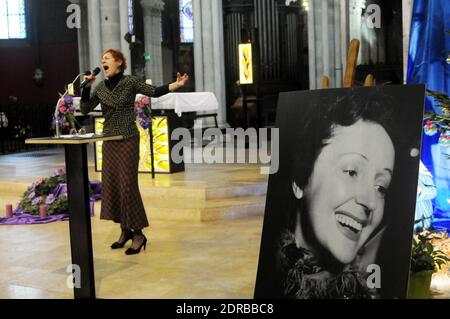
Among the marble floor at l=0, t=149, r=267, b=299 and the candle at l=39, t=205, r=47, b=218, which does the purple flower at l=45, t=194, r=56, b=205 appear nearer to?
the candle at l=39, t=205, r=47, b=218

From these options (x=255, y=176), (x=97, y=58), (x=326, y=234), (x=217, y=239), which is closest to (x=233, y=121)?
(x=97, y=58)

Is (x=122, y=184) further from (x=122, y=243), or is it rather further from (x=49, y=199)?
(x=49, y=199)

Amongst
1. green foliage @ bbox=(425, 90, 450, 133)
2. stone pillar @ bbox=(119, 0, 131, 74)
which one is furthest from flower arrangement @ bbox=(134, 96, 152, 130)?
stone pillar @ bbox=(119, 0, 131, 74)

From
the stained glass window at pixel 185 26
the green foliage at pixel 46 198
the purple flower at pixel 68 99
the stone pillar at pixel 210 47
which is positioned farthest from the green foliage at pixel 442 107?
the stained glass window at pixel 185 26

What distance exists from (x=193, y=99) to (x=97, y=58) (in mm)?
4906

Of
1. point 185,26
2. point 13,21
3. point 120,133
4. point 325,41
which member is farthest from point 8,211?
point 185,26

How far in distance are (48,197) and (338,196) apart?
5176mm

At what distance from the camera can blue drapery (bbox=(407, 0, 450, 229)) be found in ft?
18.6

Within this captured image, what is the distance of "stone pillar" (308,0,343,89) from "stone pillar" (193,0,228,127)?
→ 2.33m

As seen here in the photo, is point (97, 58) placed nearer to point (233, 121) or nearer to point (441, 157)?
point (233, 121)

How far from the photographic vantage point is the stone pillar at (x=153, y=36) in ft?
64.6

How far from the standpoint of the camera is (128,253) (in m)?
5.75

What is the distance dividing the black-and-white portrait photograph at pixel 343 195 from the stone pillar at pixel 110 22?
30.5 feet

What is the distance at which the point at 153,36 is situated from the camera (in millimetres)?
A: 20062
